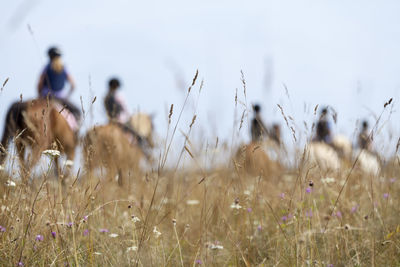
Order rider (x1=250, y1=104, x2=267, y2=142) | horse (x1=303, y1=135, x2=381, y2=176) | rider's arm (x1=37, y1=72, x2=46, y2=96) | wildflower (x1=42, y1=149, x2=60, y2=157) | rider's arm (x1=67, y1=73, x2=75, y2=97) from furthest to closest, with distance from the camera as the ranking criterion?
rider's arm (x1=67, y1=73, x2=75, y2=97) → rider's arm (x1=37, y1=72, x2=46, y2=96) → horse (x1=303, y1=135, x2=381, y2=176) → rider (x1=250, y1=104, x2=267, y2=142) → wildflower (x1=42, y1=149, x2=60, y2=157)

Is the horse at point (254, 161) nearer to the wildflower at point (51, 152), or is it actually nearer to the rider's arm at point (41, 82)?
the wildflower at point (51, 152)

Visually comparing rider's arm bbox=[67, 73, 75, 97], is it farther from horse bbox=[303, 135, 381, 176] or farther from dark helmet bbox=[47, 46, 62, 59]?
horse bbox=[303, 135, 381, 176]

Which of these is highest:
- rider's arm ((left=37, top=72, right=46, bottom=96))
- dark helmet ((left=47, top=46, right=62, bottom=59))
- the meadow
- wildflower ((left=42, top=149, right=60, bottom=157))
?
dark helmet ((left=47, top=46, right=62, bottom=59))

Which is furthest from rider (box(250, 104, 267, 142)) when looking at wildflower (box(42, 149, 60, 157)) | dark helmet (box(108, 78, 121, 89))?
dark helmet (box(108, 78, 121, 89))

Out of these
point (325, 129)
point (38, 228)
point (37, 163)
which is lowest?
point (325, 129)

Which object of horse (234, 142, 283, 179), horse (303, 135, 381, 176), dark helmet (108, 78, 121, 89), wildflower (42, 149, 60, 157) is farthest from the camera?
dark helmet (108, 78, 121, 89)

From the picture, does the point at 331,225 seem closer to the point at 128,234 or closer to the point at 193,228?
the point at 193,228

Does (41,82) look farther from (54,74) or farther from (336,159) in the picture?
(336,159)

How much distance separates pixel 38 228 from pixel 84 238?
1.33ft

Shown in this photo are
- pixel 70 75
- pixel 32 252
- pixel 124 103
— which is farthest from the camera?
pixel 124 103

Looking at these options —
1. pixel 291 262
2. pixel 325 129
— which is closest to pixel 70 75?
pixel 325 129

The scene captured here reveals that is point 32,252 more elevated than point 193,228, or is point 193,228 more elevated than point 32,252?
point 32,252

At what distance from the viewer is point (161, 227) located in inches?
104

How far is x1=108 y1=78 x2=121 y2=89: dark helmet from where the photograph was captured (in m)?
8.67
